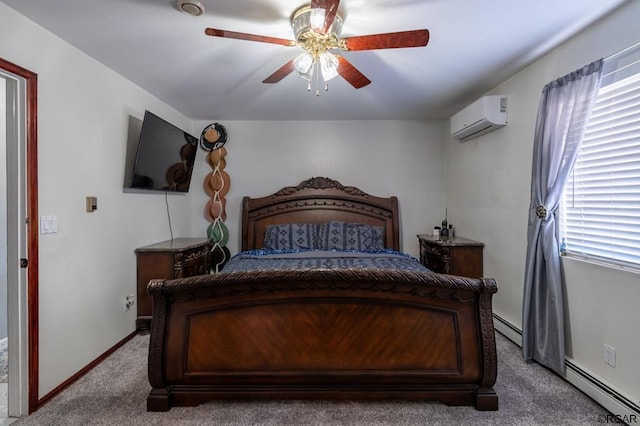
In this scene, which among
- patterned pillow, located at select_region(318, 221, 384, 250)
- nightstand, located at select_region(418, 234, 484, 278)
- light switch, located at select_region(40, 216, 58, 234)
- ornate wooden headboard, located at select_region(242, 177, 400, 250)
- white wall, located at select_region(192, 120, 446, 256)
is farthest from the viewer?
white wall, located at select_region(192, 120, 446, 256)

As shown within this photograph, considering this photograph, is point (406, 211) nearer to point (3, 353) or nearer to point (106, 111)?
point (106, 111)

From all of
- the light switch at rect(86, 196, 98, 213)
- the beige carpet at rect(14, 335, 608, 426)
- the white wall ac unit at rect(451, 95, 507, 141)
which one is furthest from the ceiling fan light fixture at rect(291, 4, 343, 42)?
the beige carpet at rect(14, 335, 608, 426)

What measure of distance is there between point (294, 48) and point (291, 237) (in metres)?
2.21

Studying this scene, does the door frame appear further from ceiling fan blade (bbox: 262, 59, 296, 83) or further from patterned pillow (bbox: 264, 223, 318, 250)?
patterned pillow (bbox: 264, 223, 318, 250)

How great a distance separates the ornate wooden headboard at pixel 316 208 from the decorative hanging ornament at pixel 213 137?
2.81 ft

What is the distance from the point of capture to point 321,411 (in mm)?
1967

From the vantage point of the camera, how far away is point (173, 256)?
3186mm

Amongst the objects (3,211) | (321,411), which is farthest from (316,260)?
(3,211)

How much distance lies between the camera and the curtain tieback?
2388 mm

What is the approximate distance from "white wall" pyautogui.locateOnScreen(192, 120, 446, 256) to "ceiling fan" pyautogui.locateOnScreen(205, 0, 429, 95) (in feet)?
7.22

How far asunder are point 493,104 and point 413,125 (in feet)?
4.82

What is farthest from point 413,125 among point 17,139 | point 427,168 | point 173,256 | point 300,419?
point 17,139

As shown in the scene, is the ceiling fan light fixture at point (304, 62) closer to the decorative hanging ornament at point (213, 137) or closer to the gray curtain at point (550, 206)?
the gray curtain at point (550, 206)

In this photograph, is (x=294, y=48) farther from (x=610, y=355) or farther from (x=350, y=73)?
(x=610, y=355)
